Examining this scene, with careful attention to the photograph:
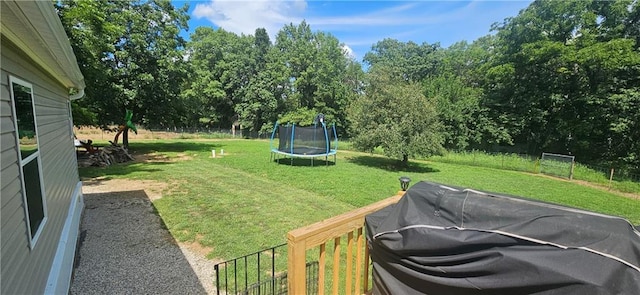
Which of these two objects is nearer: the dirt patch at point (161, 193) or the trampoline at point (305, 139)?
the dirt patch at point (161, 193)

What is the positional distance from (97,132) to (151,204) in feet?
73.2

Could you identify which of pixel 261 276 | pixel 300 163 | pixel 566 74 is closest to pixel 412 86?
pixel 300 163

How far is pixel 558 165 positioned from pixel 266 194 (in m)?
12.5

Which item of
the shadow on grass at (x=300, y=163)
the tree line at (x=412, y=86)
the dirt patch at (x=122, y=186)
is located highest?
the tree line at (x=412, y=86)

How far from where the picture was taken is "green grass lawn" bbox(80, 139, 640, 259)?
14.9 feet

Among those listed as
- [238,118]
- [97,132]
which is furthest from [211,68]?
[97,132]

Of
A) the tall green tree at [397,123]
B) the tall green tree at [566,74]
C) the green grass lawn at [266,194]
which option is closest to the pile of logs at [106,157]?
the green grass lawn at [266,194]

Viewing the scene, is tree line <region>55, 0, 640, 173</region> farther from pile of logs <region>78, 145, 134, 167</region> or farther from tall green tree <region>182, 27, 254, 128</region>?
pile of logs <region>78, 145, 134, 167</region>

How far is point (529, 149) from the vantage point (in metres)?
20.3

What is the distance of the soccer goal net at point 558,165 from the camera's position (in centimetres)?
1147

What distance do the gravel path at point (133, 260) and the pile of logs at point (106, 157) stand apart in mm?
6183

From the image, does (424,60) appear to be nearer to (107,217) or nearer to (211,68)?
(211,68)

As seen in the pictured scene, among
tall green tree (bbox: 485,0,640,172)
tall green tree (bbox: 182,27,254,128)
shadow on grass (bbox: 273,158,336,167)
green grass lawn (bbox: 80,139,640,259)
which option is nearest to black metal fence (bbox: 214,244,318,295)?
green grass lawn (bbox: 80,139,640,259)

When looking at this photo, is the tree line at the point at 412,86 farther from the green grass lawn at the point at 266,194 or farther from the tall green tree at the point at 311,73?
the green grass lawn at the point at 266,194
